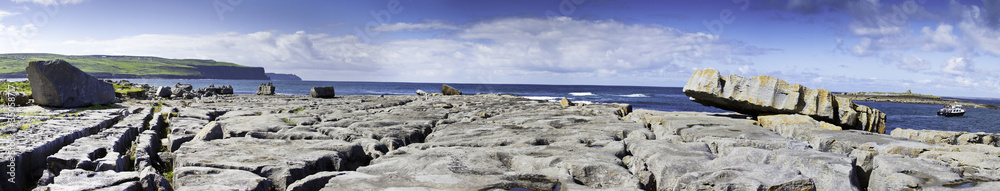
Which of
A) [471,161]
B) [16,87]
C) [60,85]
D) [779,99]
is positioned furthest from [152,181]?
[16,87]

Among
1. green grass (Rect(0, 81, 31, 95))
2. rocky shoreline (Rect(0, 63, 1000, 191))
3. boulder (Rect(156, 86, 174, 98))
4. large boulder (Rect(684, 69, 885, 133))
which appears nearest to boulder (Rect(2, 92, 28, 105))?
green grass (Rect(0, 81, 31, 95))

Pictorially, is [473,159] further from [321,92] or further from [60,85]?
[321,92]

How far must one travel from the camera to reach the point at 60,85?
20406 mm

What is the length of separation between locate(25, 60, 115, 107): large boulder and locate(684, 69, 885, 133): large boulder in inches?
1055

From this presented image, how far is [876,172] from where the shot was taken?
779 cm

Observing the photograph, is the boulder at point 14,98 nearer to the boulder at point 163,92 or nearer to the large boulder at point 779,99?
the boulder at point 163,92

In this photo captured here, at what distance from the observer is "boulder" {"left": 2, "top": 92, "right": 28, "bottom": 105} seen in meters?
20.3

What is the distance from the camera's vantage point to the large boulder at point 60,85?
20.0 meters

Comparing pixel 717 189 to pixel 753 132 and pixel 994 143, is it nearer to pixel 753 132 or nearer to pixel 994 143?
pixel 753 132

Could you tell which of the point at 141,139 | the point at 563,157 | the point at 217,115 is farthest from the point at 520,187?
the point at 217,115

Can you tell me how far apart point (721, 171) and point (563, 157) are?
2.64 metres

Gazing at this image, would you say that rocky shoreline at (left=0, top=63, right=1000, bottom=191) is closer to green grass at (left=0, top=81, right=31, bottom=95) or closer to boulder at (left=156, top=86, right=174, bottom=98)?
green grass at (left=0, top=81, right=31, bottom=95)

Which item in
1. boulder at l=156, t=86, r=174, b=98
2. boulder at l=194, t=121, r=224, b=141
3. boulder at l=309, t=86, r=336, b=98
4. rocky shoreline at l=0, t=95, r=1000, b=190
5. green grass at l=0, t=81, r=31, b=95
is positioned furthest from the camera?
boulder at l=309, t=86, r=336, b=98

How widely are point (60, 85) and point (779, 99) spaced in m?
29.6
